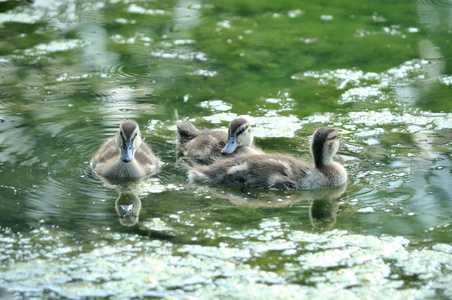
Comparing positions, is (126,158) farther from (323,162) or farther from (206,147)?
(323,162)

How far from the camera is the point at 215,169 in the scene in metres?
6.98

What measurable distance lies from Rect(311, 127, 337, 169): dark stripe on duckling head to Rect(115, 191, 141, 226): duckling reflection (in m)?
1.55

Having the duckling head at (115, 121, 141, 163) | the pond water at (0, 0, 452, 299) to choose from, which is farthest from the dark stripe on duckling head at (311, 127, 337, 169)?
the duckling head at (115, 121, 141, 163)

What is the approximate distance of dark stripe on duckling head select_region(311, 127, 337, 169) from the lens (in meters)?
6.93

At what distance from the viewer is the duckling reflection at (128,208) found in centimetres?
596

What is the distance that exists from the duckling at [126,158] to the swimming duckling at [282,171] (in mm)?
446

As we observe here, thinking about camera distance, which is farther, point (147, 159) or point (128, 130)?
point (147, 159)

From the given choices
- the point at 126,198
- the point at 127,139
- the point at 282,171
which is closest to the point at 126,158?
the point at 127,139

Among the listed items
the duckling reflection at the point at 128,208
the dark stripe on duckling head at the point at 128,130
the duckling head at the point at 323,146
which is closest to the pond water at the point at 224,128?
the duckling reflection at the point at 128,208

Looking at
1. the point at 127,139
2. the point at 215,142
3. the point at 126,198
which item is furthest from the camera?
the point at 215,142

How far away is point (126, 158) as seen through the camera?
6.98m

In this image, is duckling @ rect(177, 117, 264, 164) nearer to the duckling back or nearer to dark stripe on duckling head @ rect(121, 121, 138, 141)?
the duckling back

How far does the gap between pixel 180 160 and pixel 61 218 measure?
5.92 ft

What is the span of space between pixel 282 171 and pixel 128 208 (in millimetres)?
1334
